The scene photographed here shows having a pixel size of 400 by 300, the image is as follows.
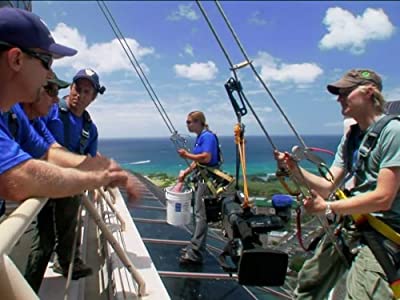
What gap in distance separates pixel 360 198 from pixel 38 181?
149 cm

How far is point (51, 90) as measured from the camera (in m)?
2.30

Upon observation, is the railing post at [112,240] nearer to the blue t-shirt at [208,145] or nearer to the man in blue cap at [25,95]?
the man in blue cap at [25,95]

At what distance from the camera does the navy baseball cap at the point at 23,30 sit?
1.21 meters

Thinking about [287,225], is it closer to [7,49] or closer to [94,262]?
[94,262]

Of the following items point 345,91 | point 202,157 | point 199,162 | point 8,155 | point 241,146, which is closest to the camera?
point 8,155

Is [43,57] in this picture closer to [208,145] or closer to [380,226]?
[380,226]

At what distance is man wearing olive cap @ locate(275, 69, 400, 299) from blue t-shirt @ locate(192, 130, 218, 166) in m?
1.76

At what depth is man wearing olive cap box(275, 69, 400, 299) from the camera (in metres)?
1.73

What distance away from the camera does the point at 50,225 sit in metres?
2.38

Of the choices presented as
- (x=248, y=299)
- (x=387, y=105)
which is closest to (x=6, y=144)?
(x=387, y=105)

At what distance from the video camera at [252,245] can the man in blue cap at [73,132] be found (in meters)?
1.02

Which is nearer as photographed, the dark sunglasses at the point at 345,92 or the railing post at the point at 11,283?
the railing post at the point at 11,283

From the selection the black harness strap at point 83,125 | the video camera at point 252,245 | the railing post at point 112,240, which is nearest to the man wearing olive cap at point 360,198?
the video camera at point 252,245

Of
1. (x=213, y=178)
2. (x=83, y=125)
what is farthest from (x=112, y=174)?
(x=213, y=178)
